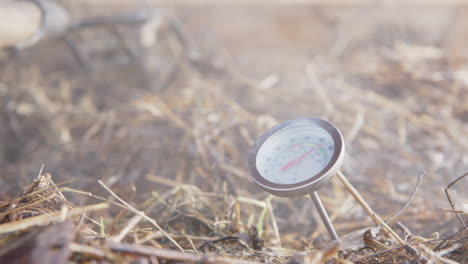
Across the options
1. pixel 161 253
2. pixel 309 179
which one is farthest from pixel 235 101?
pixel 161 253

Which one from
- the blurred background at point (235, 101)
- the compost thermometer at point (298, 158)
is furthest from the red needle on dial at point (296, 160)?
the blurred background at point (235, 101)

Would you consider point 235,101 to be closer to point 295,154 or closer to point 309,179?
point 295,154

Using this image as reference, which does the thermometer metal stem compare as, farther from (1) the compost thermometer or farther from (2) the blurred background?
(2) the blurred background

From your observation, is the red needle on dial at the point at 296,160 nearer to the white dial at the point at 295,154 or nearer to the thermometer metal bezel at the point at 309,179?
the white dial at the point at 295,154

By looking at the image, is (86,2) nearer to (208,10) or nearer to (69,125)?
(208,10)

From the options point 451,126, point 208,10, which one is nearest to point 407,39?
point 451,126

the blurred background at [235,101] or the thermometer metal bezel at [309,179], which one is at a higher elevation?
the blurred background at [235,101]

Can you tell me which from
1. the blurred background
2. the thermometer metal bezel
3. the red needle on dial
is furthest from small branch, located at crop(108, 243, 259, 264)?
the blurred background
